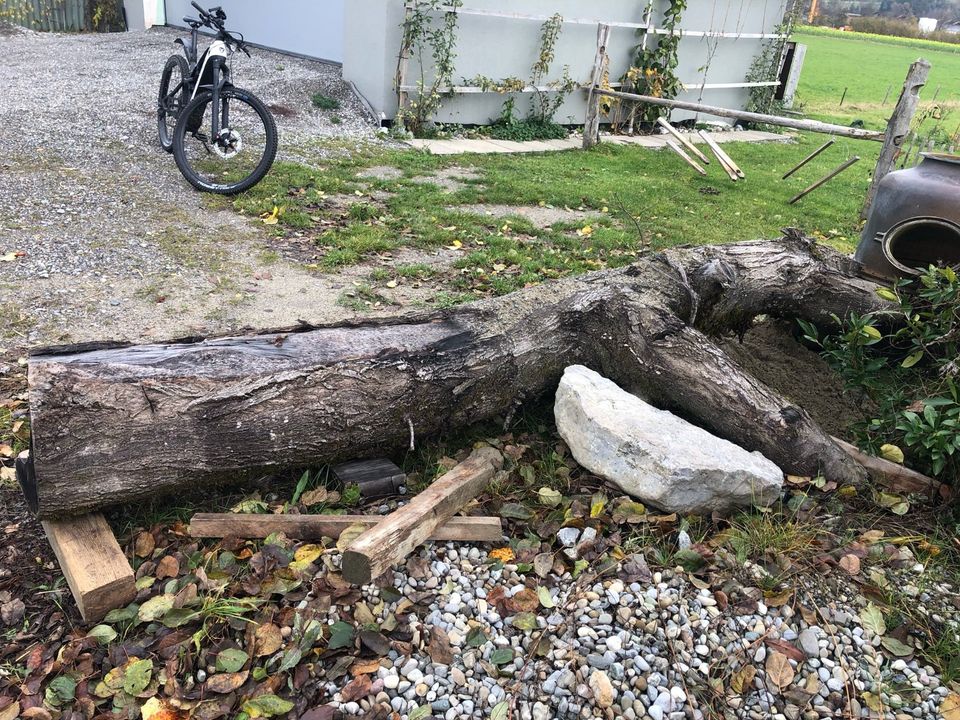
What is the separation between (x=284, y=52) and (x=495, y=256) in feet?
28.6

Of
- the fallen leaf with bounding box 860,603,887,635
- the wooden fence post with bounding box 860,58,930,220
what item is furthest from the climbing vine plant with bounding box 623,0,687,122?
the fallen leaf with bounding box 860,603,887,635

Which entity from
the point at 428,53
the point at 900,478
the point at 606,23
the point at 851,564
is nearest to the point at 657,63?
the point at 606,23

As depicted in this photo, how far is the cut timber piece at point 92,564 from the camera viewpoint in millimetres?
2398

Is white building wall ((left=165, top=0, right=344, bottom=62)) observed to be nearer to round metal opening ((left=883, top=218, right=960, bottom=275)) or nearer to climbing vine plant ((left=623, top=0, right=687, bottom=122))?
climbing vine plant ((left=623, top=0, right=687, bottom=122))

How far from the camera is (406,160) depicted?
8828 mm

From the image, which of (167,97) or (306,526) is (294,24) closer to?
(167,97)

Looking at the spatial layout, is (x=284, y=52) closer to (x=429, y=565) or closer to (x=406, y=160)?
(x=406, y=160)

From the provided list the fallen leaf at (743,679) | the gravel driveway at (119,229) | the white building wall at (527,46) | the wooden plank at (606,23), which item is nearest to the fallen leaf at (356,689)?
the fallen leaf at (743,679)

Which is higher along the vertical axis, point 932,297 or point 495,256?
point 932,297

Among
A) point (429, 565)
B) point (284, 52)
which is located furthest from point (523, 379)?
point (284, 52)

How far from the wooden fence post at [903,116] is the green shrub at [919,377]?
15.5ft

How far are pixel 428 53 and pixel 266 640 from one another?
9.40m

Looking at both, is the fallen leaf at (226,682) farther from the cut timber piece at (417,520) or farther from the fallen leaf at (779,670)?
the fallen leaf at (779,670)

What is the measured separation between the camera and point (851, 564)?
2.72 meters
